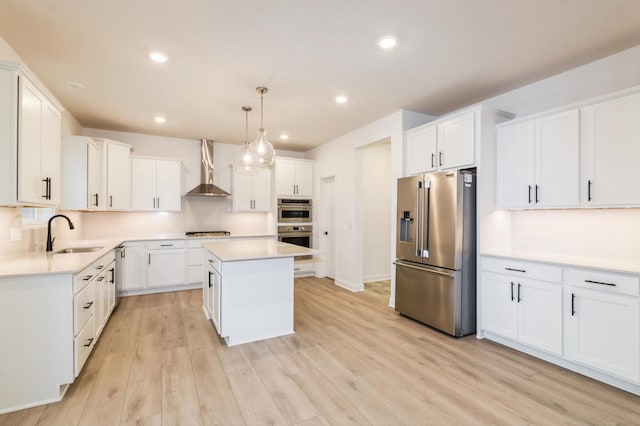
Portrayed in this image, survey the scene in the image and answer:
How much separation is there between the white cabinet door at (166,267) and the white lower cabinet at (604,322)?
16.9 ft

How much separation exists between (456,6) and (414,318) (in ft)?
10.3

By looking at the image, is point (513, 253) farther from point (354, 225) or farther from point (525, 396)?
point (354, 225)

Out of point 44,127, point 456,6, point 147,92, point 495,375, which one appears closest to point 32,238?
point 44,127

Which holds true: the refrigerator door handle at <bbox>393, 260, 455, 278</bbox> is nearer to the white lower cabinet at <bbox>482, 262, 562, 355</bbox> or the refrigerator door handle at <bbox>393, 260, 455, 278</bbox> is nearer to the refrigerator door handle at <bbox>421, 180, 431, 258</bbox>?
the refrigerator door handle at <bbox>421, 180, 431, 258</bbox>

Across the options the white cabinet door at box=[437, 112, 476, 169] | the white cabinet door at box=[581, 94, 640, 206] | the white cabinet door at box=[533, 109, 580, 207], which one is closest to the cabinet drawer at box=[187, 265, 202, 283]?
the white cabinet door at box=[437, 112, 476, 169]

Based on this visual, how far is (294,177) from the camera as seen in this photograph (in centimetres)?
614

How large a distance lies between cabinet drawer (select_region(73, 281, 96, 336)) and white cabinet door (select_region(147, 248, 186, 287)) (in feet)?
7.08

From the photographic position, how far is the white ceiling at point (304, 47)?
210 cm

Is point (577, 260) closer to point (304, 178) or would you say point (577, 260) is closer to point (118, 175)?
point (304, 178)

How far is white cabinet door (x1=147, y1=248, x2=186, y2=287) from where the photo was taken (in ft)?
15.9

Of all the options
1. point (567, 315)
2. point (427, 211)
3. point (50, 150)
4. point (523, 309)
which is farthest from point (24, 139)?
point (567, 315)

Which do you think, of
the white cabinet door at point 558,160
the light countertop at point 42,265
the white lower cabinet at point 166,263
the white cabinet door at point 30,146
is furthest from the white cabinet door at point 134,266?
the white cabinet door at point 558,160

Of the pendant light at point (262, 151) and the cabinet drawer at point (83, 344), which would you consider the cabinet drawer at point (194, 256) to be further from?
the pendant light at point (262, 151)

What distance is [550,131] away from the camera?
2.86m
